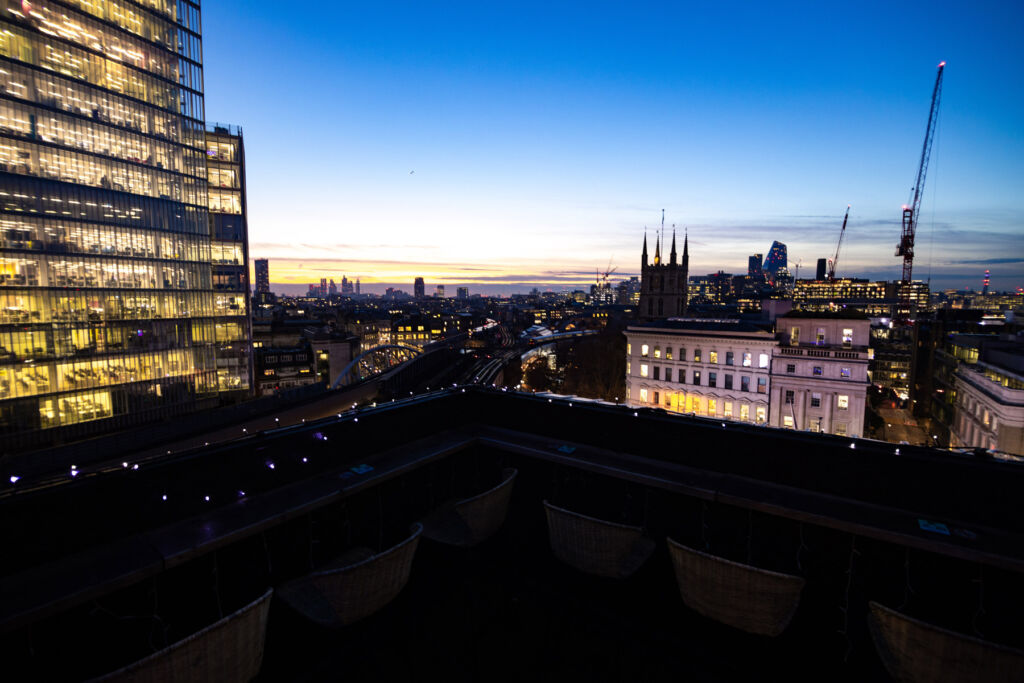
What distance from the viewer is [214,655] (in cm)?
278

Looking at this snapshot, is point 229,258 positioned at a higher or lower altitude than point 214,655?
higher

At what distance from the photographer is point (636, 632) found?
4.47 meters

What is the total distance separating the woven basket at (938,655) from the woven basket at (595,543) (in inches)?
69.1

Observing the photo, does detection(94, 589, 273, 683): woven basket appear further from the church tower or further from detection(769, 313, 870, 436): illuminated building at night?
the church tower

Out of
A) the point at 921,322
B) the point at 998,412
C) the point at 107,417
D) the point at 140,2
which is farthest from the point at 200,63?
the point at 921,322

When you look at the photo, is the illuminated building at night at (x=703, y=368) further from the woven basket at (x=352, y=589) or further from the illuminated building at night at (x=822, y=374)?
the woven basket at (x=352, y=589)

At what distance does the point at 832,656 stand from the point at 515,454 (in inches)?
147

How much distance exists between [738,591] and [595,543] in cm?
120

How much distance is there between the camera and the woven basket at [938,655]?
274 cm

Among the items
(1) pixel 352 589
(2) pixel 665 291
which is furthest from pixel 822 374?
(2) pixel 665 291

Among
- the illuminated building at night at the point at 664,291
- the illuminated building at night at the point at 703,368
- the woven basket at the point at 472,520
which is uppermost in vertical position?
the illuminated building at night at the point at 664,291

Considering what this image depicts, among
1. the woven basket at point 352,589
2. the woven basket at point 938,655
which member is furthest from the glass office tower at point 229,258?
the woven basket at point 938,655

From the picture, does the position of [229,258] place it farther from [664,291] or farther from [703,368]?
[664,291]

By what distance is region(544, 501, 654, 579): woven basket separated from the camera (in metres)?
4.24
